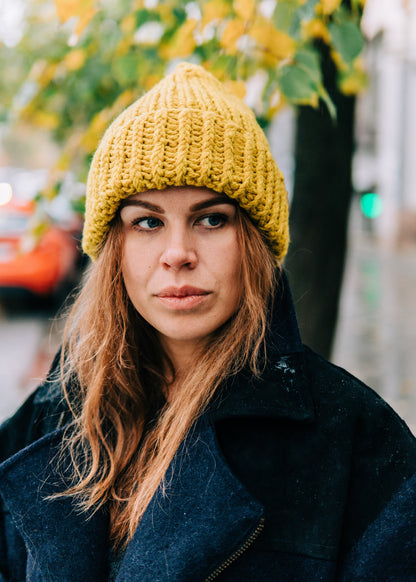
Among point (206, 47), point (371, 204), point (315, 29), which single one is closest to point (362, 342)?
point (315, 29)

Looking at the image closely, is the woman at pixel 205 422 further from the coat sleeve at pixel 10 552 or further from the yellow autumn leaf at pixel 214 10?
the yellow autumn leaf at pixel 214 10

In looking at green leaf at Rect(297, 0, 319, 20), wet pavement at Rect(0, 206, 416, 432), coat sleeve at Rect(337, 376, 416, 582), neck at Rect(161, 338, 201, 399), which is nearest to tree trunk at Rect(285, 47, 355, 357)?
green leaf at Rect(297, 0, 319, 20)

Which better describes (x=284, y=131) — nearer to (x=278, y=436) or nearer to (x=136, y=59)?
(x=136, y=59)

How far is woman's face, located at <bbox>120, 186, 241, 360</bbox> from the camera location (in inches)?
65.1

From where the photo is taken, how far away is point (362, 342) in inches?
277

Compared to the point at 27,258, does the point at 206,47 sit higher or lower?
higher

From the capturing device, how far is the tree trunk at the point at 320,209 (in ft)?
9.37

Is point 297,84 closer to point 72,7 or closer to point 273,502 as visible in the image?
point 72,7

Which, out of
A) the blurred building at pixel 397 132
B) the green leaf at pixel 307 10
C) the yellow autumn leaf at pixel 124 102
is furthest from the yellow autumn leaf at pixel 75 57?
the blurred building at pixel 397 132

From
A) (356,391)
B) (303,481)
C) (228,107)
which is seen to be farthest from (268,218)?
(303,481)

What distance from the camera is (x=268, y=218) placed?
1.75 meters

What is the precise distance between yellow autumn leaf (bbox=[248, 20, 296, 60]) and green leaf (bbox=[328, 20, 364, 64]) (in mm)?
258

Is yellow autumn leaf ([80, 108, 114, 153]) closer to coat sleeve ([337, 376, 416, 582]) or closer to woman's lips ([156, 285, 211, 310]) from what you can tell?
woman's lips ([156, 285, 211, 310])

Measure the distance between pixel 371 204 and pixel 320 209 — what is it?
17.0m
